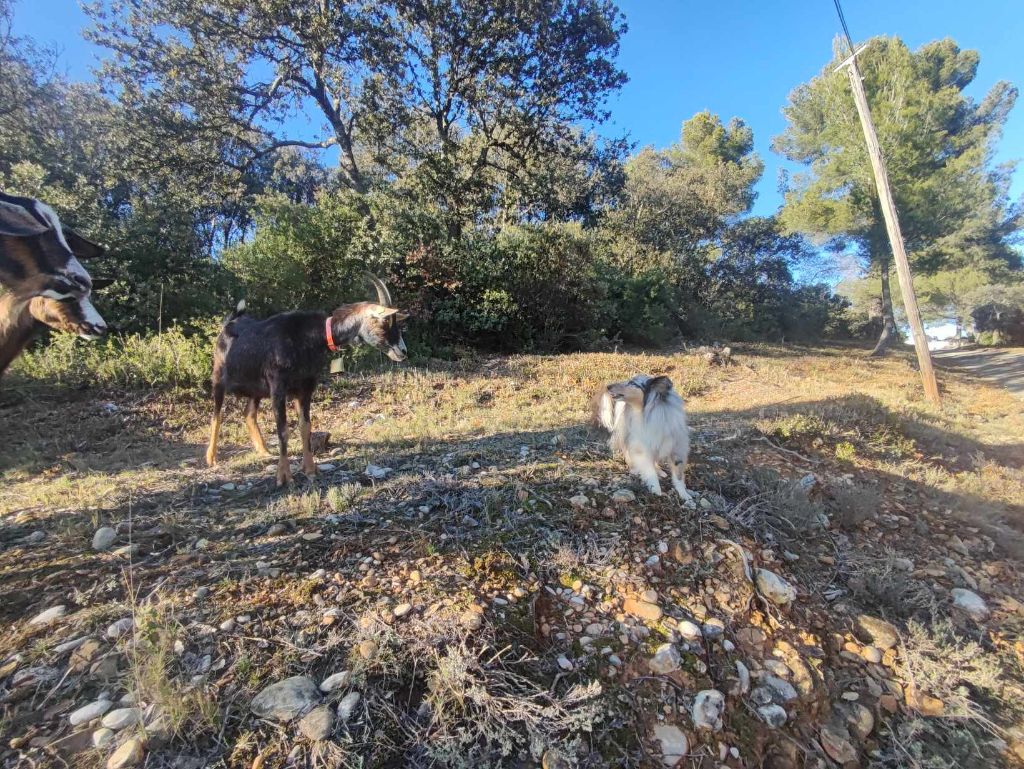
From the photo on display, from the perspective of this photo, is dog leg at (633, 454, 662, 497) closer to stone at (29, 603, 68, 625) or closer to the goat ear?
stone at (29, 603, 68, 625)

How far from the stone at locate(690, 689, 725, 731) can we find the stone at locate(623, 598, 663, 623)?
42cm

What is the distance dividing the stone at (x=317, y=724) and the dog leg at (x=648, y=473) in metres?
2.75

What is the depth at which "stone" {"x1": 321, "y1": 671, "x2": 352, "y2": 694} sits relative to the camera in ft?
6.62

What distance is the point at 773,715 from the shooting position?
230 cm

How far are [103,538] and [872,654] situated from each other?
478 centimetres

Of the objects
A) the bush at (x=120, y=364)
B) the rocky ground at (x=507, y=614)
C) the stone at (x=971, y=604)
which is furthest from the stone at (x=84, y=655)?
the bush at (x=120, y=364)

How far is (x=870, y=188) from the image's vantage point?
17.9 meters

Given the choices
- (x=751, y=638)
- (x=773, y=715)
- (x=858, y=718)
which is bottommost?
(x=858, y=718)

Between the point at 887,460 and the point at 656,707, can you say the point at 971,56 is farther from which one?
the point at 656,707

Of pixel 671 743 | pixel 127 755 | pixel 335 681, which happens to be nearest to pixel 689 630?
pixel 671 743

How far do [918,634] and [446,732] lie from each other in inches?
110

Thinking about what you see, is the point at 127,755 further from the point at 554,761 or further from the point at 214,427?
the point at 214,427

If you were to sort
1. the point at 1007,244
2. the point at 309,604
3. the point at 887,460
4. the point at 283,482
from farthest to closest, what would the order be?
the point at 1007,244 → the point at 887,460 → the point at 283,482 → the point at 309,604

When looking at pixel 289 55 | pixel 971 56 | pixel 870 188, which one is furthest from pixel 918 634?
pixel 971 56
